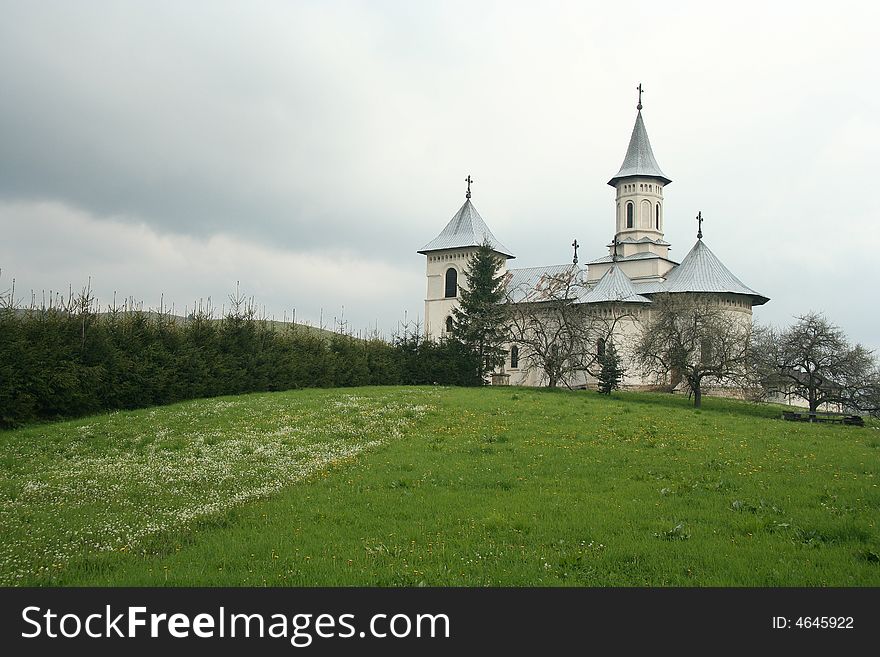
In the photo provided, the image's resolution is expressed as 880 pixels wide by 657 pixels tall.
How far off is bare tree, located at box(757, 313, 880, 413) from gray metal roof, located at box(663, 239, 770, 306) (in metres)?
16.7

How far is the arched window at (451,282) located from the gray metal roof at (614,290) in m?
12.4

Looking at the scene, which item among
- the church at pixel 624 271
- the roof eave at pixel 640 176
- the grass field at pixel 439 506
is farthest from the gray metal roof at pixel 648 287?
the grass field at pixel 439 506

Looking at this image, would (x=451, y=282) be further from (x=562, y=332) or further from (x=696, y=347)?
(x=696, y=347)

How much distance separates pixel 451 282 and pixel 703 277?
766 inches

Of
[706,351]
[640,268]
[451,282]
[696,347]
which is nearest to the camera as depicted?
[706,351]

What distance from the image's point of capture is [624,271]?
58.5 m

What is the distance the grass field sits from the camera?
853 cm

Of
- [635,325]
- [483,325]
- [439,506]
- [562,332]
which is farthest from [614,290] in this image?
[439,506]

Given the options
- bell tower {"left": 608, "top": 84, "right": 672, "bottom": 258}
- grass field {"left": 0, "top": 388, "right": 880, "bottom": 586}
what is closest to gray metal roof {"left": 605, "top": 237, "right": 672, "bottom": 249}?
bell tower {"left": 608, "top": 84, "right": 672, "bottom": 258}

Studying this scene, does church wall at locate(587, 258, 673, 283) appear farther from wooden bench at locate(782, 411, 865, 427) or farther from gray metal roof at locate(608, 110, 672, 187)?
wooden bench at locate(782, 411, 865, 427)

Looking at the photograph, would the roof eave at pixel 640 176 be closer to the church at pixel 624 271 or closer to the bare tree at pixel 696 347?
the church at pixel 624 271
